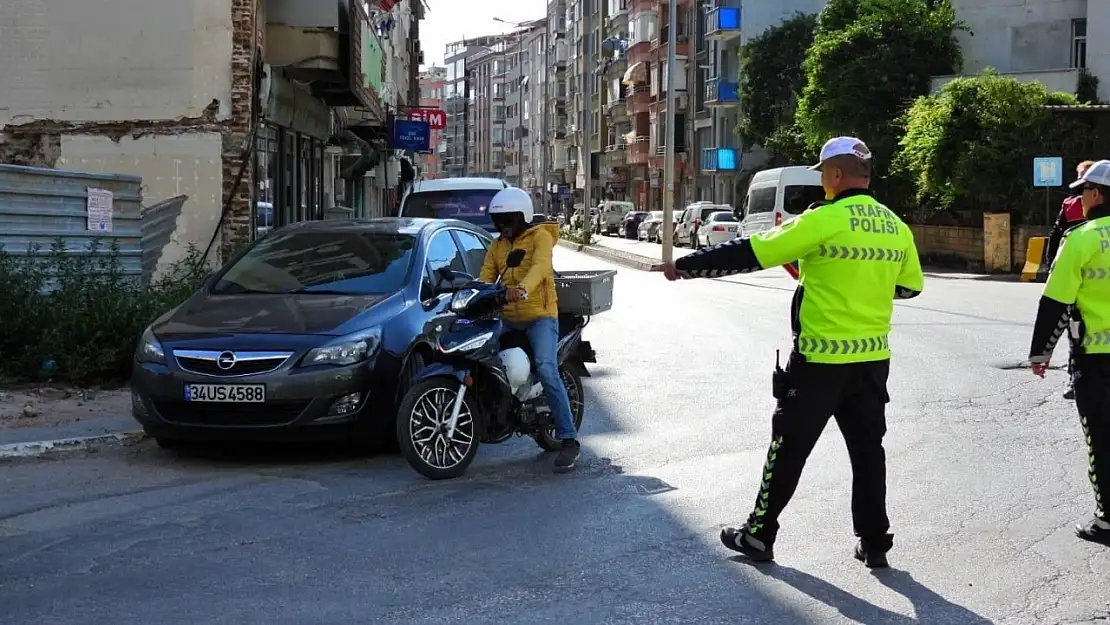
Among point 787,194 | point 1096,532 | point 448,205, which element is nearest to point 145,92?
point 448,205

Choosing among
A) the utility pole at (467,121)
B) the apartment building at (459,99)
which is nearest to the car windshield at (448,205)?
the apartment building at (459,99)

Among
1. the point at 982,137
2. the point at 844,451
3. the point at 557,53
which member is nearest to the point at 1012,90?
the point at 982,137

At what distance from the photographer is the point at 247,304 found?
30.1ft

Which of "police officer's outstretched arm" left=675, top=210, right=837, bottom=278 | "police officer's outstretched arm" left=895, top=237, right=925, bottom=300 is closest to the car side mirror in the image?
"police officer's outstretched arm" left=675, top=210, right=837, bottom=278

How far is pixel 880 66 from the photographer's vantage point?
42.5 metres

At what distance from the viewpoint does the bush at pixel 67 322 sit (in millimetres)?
11289

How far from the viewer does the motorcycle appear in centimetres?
798

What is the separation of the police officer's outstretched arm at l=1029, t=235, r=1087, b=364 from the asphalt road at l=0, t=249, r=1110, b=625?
90 cm

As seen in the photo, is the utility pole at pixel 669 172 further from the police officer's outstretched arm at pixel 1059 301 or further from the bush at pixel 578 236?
the police officer's outstretched arm at pixel 1059 301

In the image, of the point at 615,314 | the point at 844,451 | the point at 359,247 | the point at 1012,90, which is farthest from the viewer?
the point at 1012,90

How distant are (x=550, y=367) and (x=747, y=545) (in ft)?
8.21

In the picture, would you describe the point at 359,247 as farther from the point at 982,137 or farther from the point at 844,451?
the point at 982,137

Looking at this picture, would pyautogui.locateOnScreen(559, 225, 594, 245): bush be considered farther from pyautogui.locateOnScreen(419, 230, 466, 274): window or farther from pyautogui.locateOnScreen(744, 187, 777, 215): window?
pyautogui.locateOnScreen(419, 230, 466, 274): window

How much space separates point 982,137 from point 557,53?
88729mm
